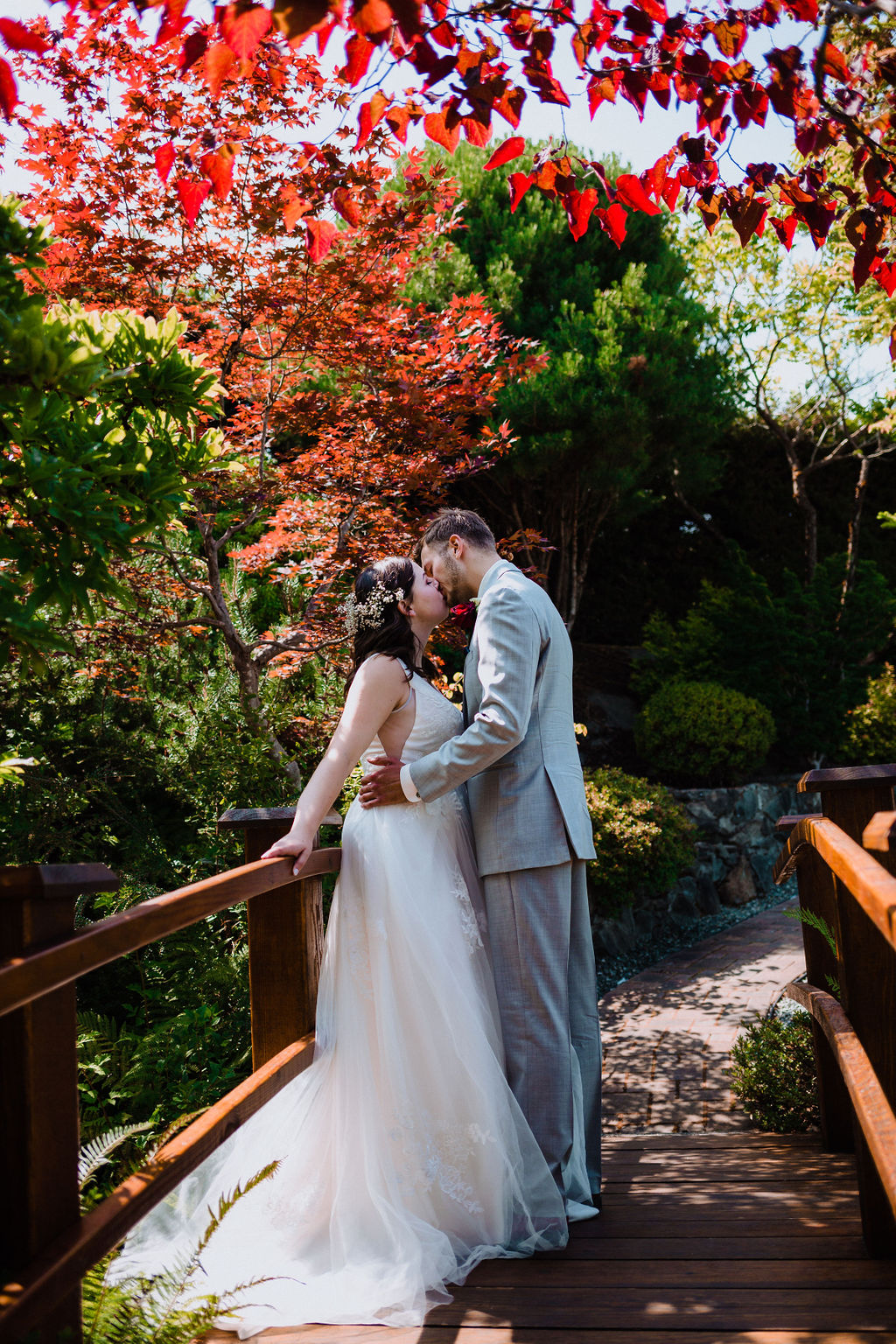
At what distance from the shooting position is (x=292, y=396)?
4.80 m

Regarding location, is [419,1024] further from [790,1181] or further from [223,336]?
[223,336]

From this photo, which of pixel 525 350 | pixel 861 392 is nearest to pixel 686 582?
pixel 861 392

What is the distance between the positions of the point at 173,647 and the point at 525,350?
2.37m

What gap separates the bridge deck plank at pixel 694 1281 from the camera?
1885 mm

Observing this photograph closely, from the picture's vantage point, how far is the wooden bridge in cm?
141

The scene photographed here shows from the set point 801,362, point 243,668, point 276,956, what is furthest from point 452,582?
point 801,362

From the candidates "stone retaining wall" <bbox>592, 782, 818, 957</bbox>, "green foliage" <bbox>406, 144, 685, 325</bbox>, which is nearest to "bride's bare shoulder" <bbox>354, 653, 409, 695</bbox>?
"stone retaining wall" <bbox>592, 782, 818, 957</bbox>

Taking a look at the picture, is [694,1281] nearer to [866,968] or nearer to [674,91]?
[866,968]

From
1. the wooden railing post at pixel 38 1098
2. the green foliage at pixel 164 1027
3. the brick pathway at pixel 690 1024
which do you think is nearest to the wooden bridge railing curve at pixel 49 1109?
the wooden railing post at pixel 38 1098

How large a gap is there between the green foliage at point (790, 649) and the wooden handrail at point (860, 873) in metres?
7.90

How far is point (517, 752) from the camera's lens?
110 inches

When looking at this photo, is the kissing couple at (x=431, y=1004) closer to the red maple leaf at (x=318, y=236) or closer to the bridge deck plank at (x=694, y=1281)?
the bridge deck plank at (x=694, y=1281)

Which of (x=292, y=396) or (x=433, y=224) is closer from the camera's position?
(x=433, y=224)

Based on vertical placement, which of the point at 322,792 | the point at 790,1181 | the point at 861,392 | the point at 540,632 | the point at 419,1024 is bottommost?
the point at 790,1181
